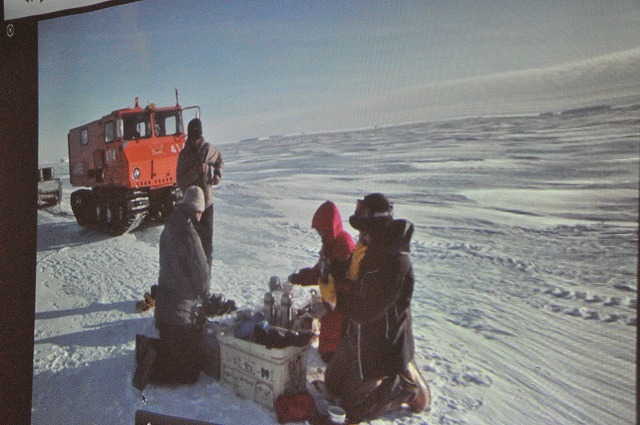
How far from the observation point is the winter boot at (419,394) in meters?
1.77

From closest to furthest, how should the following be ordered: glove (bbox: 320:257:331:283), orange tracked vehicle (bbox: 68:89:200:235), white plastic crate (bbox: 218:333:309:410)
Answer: white plastic crate (bbox: 218:333:309:410) < glove (bbox: 320:257:331:283) < orange tracked vehicle (bbox: 68:89:200:235)

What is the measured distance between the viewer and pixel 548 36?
1.52 meters

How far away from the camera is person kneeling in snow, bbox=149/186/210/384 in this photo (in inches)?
85.0

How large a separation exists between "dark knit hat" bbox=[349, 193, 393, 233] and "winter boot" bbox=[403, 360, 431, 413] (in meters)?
0.57

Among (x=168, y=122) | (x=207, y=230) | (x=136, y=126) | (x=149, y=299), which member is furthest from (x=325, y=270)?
(x=136, y=126)

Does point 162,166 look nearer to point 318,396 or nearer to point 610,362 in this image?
→ point 318,396

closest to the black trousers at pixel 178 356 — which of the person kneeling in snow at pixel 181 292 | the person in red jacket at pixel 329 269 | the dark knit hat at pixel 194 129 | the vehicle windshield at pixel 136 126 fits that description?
the person kneeling in snow at pixel 181 292

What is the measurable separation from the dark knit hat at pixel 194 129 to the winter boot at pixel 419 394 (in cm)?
148

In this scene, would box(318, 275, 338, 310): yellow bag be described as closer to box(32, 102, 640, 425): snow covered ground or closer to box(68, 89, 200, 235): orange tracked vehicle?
box(32, 102, 640, 425): snow covered ground

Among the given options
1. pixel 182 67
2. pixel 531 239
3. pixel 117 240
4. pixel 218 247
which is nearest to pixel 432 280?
pixel 531 239

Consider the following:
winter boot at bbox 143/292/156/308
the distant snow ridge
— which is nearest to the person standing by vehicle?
winter boot at bbox 143/292/156/308

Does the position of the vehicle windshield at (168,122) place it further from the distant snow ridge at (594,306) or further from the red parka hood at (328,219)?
the distant snow ridge at (594,306)

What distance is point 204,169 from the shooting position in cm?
241

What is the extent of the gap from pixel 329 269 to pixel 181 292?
72cm
